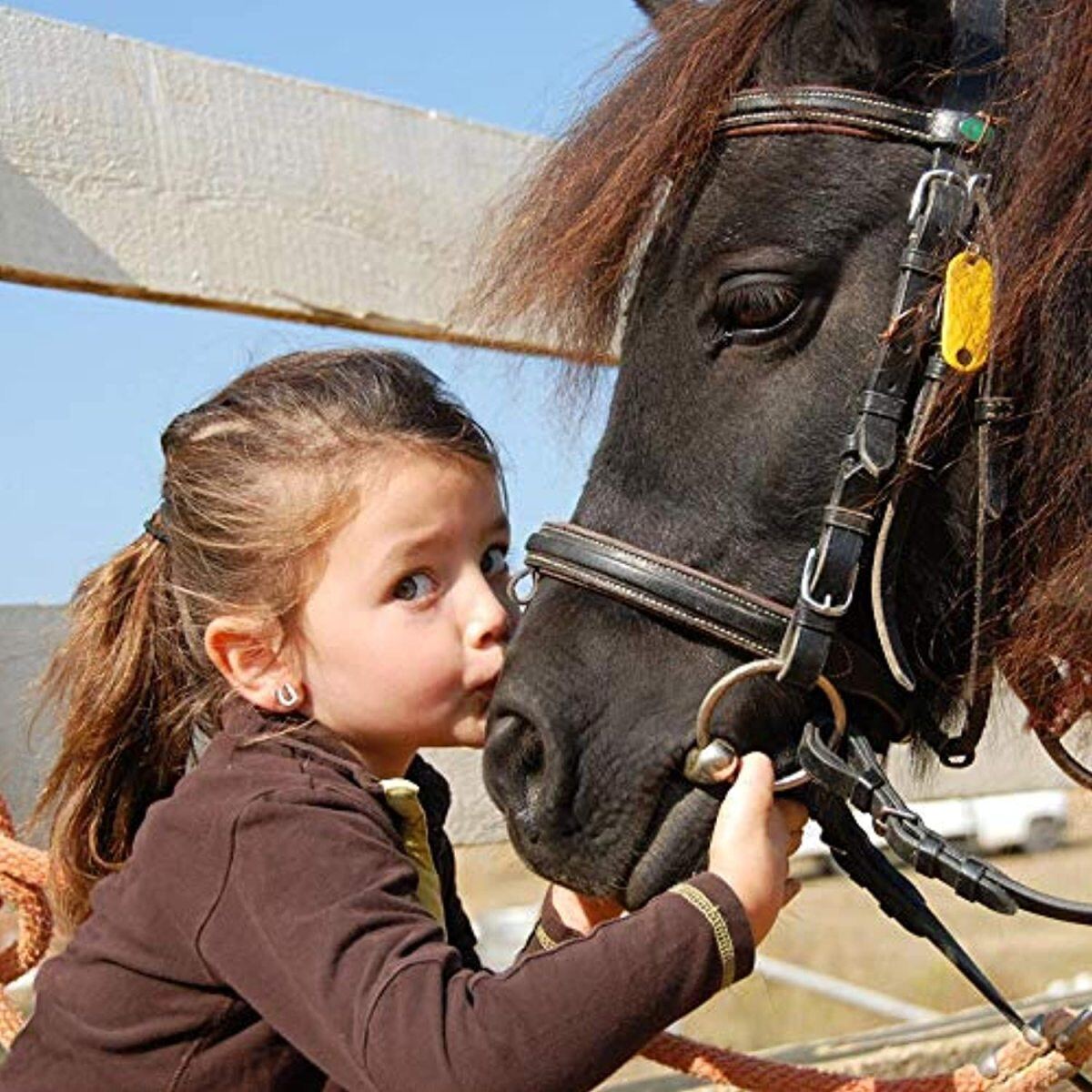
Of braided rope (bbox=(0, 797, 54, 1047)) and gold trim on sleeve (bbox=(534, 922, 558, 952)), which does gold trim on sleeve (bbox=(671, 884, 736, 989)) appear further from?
braided rope (bbox=(0, 797, 54, 1047))

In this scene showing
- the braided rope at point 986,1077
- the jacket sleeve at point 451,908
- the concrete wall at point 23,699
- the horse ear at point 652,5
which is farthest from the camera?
the concrete wall at point 23,699

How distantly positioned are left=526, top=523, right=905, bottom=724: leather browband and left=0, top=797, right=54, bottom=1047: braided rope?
Result: 1.97 ft

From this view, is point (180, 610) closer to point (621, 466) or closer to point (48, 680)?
point (48, 680)

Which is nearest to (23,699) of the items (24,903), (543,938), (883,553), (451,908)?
(24,903)

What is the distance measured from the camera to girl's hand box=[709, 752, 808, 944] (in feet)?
3.62

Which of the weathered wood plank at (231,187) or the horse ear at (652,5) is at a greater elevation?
the horse ear at (652,5)

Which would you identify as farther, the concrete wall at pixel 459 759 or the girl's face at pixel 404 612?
the concrete wall at pixel 459 759

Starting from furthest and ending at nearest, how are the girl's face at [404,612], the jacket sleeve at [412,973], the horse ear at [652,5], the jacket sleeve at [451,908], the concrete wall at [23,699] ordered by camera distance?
the concrete wall at [23,699] < the horse ear at [652,5] < the jacket sleeve at [451,908] < the girl's face at [404,612] < the jacket sleeve at [412,973]

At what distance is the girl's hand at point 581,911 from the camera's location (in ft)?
4.73

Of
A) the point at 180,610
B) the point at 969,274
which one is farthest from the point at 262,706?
the point at 969,274

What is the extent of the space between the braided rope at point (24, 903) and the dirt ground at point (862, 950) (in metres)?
0.74

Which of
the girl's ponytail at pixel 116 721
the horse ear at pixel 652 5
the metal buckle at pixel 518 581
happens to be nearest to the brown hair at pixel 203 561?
the girl's ponytail at pixel 116 721

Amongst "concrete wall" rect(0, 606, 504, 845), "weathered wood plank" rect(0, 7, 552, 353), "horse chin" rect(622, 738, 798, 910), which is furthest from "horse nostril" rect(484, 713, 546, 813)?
"concrete wall" rect(0, 606, 504, 845)

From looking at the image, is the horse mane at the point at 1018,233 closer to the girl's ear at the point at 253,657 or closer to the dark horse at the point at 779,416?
the dark horse at the point at 779,416
